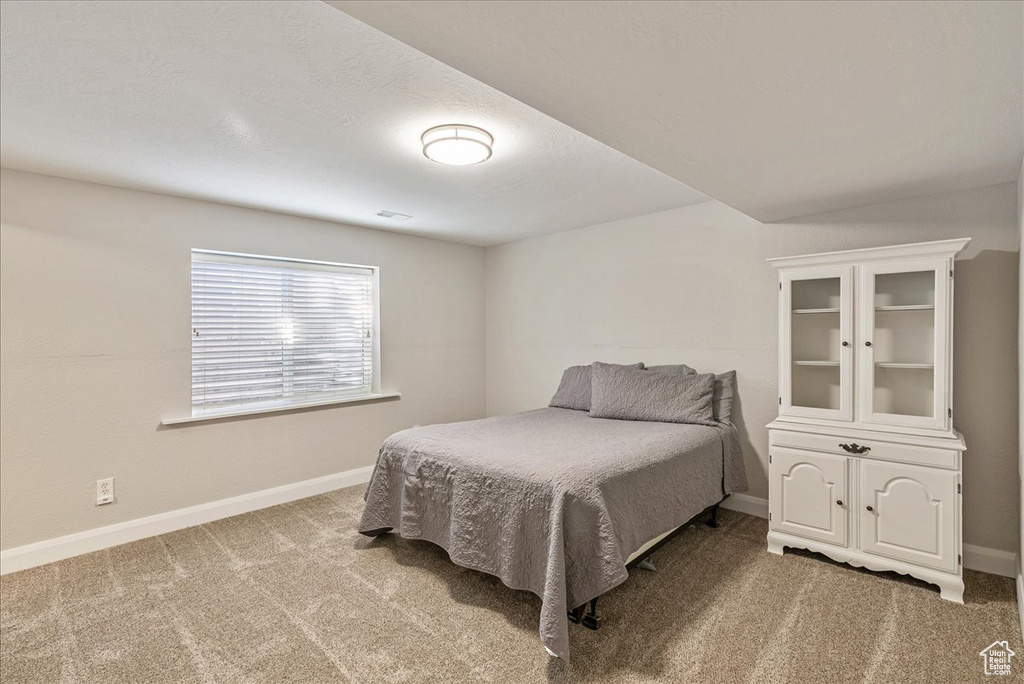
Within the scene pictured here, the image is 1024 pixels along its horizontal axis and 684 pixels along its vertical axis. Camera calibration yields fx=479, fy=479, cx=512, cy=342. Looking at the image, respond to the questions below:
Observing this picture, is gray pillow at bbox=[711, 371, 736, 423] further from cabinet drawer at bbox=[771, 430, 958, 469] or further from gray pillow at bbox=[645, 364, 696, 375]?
cabinet drawer at bbox=[771, 430, 958, 469]

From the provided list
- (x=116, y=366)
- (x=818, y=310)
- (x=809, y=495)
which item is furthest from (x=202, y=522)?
(x=818, y=310)

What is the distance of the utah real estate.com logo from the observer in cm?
176

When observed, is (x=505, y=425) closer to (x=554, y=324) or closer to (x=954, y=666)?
(x=554, y=324)

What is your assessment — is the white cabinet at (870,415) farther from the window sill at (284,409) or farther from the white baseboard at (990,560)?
the window sill at (284,409)

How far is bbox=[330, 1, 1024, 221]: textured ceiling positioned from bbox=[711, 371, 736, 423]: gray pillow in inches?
62.4

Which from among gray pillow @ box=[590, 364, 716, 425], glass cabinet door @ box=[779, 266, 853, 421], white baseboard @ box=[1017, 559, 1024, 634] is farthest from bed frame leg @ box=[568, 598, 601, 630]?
white baseboard @ box=[1017, 559, 1024, 634]

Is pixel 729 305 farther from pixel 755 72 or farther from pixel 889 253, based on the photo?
pixel 755 72

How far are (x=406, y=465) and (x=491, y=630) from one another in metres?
0.99

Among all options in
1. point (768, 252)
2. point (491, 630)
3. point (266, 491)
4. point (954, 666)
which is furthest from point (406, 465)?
point (768, 252)

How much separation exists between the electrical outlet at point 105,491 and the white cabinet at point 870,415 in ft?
13.2

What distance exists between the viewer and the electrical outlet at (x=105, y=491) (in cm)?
295

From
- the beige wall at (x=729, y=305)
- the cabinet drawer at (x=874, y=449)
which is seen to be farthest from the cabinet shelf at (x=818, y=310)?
the cabinet drawer at (x=874, y=449)

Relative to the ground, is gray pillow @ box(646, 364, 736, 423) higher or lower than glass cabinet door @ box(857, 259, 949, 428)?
lower

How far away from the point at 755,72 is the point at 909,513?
7.44 feet
